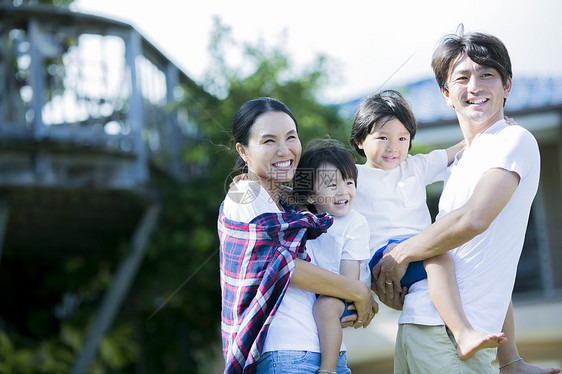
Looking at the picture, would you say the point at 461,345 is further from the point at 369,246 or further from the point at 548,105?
the point at 548,105

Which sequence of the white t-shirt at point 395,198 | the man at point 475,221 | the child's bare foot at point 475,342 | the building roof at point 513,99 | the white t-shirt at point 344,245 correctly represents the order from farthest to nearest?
1. the building roof at point 513,99
2. the white t-shirt at point 395,198
3. the white t-shirt at point 344,245
4. the man at point 475,221
5. the child's bare foot at point 475,342

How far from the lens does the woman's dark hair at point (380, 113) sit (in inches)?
102

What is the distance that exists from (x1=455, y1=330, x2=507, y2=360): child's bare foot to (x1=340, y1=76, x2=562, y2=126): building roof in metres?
5.82

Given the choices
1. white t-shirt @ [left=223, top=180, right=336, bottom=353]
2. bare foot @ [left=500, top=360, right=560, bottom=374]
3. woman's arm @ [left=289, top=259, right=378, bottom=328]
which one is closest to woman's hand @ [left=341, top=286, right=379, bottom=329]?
woman's arm @ [left=289, top=259, right=378, bottom=328]

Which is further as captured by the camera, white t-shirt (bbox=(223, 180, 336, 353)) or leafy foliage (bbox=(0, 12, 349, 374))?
leafy foliage (bbox=(0, 12, 349, 374))

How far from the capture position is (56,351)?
801cm

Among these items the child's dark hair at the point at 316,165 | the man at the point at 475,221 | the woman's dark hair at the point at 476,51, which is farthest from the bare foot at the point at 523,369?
the woman's dark hair at the point at 476,51

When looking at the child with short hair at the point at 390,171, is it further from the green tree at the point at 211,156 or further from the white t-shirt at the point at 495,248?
the green tree at the point at 211,156

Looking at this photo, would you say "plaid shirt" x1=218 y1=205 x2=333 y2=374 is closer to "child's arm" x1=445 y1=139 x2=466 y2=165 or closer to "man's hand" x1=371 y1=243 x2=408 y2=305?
"man's hand" x1=371 y1=243 x2=408 y2=305

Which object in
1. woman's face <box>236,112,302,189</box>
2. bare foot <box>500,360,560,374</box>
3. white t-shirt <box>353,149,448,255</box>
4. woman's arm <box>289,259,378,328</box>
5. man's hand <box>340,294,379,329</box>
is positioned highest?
woman's face <box>236,112,302,189</box>

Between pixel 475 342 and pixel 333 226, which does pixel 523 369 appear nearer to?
pixel 475 342

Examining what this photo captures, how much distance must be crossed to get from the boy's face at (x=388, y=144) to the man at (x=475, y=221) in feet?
0.81

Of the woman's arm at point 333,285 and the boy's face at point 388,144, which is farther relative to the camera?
the boy's face at point 388,144

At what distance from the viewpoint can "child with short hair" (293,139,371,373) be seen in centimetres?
223
